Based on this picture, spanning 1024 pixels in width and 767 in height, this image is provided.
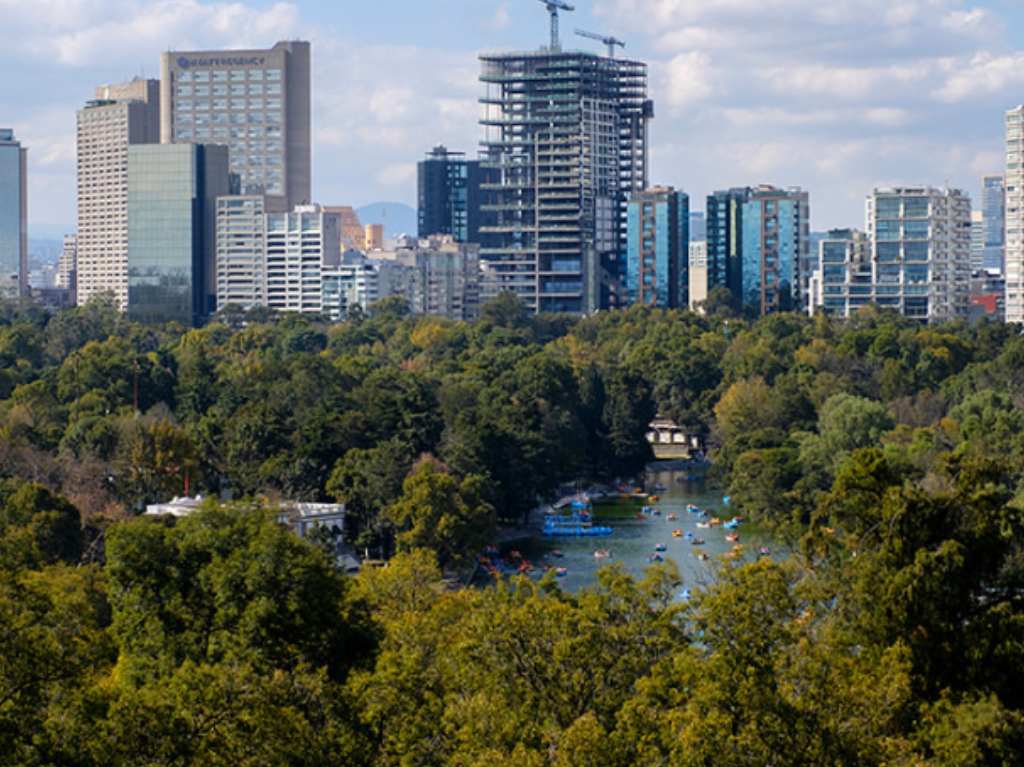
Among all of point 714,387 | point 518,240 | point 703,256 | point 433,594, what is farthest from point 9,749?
point 703,256

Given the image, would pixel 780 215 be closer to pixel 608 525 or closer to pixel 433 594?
pixel 608 525

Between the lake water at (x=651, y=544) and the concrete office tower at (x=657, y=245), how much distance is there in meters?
54.6

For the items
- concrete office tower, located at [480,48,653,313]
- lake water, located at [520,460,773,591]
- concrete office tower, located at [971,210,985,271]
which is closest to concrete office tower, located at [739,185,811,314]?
concrete office tower, located at [480,48,653,313]

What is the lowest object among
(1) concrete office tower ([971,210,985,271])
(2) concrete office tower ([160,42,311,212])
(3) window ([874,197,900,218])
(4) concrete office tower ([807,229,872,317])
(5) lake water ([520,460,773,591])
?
(5) lake water ([520,460,773,591])

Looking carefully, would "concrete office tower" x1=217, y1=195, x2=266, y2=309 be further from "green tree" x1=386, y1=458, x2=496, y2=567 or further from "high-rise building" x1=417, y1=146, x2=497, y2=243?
"green tree" x1=386, y1=458, x2=496, y2=567

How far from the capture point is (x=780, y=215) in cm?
10588

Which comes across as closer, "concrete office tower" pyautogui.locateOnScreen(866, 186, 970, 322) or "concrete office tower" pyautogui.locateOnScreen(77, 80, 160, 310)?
"concrete office tower" pyautogui.locateOnScreen(866, 186, 970, 322)

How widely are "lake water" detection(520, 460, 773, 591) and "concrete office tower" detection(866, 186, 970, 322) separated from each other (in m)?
40.3

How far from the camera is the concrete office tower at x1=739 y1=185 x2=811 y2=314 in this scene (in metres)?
106

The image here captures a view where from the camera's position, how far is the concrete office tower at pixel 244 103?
413 feet

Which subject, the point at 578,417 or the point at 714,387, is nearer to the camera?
the point at 578,417

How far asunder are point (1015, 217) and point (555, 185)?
31.8 meters

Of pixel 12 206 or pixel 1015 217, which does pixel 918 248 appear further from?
pixel 12 206

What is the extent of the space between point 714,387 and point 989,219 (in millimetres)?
110057
